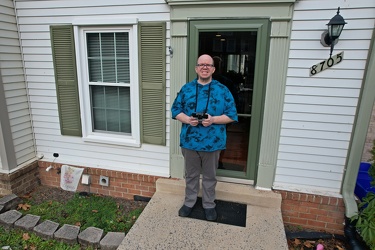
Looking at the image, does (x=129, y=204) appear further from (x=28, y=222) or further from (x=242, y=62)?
(x=242, y=62)

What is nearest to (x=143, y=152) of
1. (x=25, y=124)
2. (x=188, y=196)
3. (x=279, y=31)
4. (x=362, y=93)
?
(x=188, y=196)

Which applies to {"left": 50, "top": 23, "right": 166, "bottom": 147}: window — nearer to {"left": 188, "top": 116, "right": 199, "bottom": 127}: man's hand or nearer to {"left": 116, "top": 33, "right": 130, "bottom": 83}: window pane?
{"left": 116, "top": 33, "right": 130, "bottom": 83}: window pane

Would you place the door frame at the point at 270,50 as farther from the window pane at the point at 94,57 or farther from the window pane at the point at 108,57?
the window pane at the point at 94,57

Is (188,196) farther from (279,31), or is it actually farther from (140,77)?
(279,31)

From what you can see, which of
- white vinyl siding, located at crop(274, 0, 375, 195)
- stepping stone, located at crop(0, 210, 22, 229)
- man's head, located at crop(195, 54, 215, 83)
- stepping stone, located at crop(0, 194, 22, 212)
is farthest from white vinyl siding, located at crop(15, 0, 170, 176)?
white vinyl siding, located at crop(274, 0, 375, 195)

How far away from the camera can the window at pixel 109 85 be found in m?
3.14

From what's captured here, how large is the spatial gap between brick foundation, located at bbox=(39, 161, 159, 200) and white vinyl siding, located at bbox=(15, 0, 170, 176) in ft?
0.25

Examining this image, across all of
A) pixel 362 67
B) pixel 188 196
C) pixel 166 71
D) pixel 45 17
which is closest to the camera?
pixel 362 67

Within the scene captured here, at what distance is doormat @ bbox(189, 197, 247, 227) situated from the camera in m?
2.61

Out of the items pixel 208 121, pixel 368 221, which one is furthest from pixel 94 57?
pixel 368 221

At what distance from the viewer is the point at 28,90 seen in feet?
11.8

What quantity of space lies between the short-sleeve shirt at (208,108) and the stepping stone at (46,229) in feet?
6.18

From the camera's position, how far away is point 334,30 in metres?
2.32

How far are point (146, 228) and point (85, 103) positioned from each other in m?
1.90
